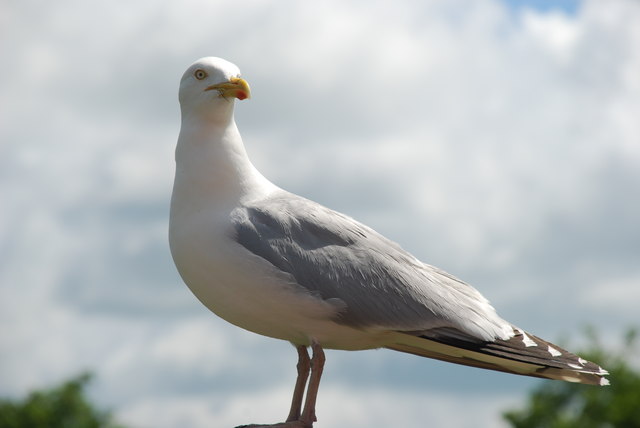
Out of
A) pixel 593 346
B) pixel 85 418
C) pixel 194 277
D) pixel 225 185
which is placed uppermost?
pixel 593 346

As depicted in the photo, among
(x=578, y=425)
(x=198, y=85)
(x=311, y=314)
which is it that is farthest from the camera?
(x=578, y=425)

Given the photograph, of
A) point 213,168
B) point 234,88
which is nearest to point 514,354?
point 213,168

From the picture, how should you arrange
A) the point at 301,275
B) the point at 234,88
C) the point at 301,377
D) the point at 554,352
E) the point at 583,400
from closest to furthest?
1. the point at 301,275
2. the point at 554,352
3. the point at 234,88
4. the point at 301,377
5. the point at 583,400

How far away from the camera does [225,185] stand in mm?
9547

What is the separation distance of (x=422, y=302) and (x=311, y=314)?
1079mm

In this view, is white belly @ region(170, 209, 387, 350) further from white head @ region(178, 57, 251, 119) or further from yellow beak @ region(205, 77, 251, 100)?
yellow beak @ region(205, 77, 251, 100)

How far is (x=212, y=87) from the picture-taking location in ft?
31.6

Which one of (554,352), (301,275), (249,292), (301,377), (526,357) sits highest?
(301,275)

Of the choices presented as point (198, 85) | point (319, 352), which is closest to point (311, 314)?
point (319, 352)

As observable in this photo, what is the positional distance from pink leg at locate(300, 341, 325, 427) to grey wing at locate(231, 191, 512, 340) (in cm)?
45

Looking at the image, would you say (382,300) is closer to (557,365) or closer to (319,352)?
(319,352)

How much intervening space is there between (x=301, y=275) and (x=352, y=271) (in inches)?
20.0

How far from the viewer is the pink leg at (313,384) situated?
9242 mm

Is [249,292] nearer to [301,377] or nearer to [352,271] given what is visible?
[352,271]
